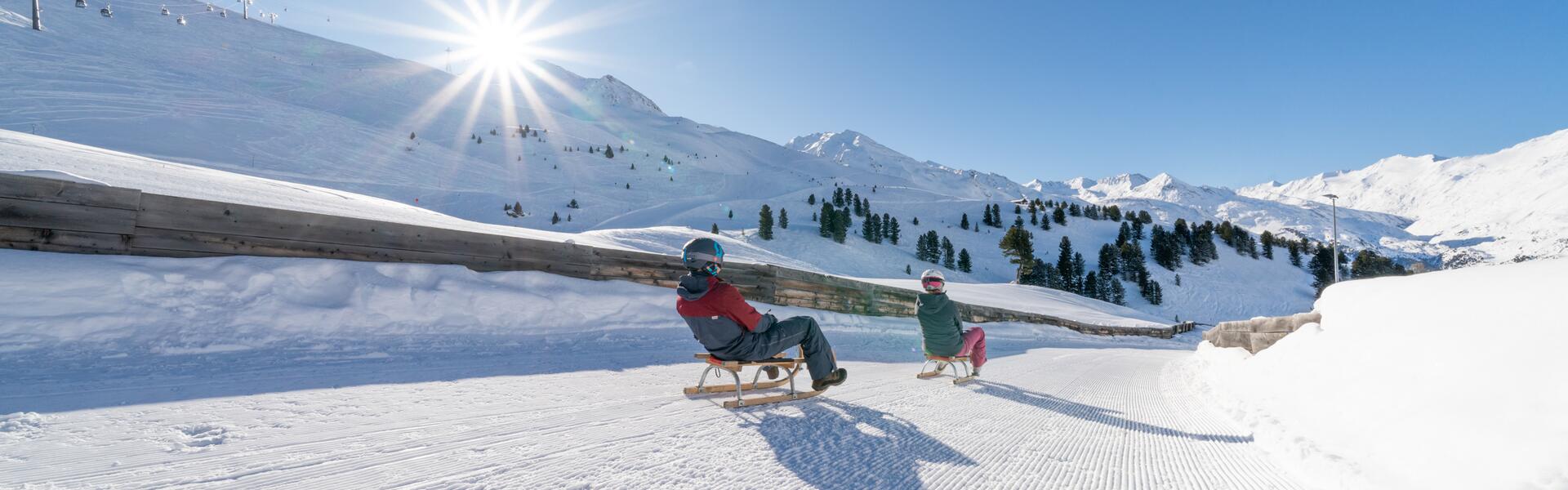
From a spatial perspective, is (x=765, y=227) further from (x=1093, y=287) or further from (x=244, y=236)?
(x=244, y=236)

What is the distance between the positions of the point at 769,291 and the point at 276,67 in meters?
99.4

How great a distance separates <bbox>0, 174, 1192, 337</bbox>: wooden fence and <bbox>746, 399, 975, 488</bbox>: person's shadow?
532 cm

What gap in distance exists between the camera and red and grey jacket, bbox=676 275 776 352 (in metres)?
3.95

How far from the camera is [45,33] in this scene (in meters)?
53.9

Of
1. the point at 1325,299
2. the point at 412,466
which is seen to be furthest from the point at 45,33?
the point at 1325,299

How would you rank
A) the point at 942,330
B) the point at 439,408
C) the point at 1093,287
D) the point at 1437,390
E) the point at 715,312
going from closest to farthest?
1. the point at 1437,390
2. the point at 439,408
3. the point at 715,312
4. the point at 942,330
5. the point at 1093,287

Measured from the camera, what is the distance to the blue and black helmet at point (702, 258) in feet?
13.3

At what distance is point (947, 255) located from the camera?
2638 inches

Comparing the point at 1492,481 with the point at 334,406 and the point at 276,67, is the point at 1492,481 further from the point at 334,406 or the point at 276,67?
the point at 276,67

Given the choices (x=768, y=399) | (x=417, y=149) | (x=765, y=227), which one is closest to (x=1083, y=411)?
(x=768, y=399)

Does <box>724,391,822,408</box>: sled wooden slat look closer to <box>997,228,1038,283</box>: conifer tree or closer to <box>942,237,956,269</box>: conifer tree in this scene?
<box>997,228,1038,283</box>: conifer tree

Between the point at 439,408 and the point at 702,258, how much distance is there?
6.33ft

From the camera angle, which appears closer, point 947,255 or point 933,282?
point 933,282

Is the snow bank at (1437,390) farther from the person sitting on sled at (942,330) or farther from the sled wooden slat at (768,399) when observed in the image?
the sled wooden slat at (768,399)
